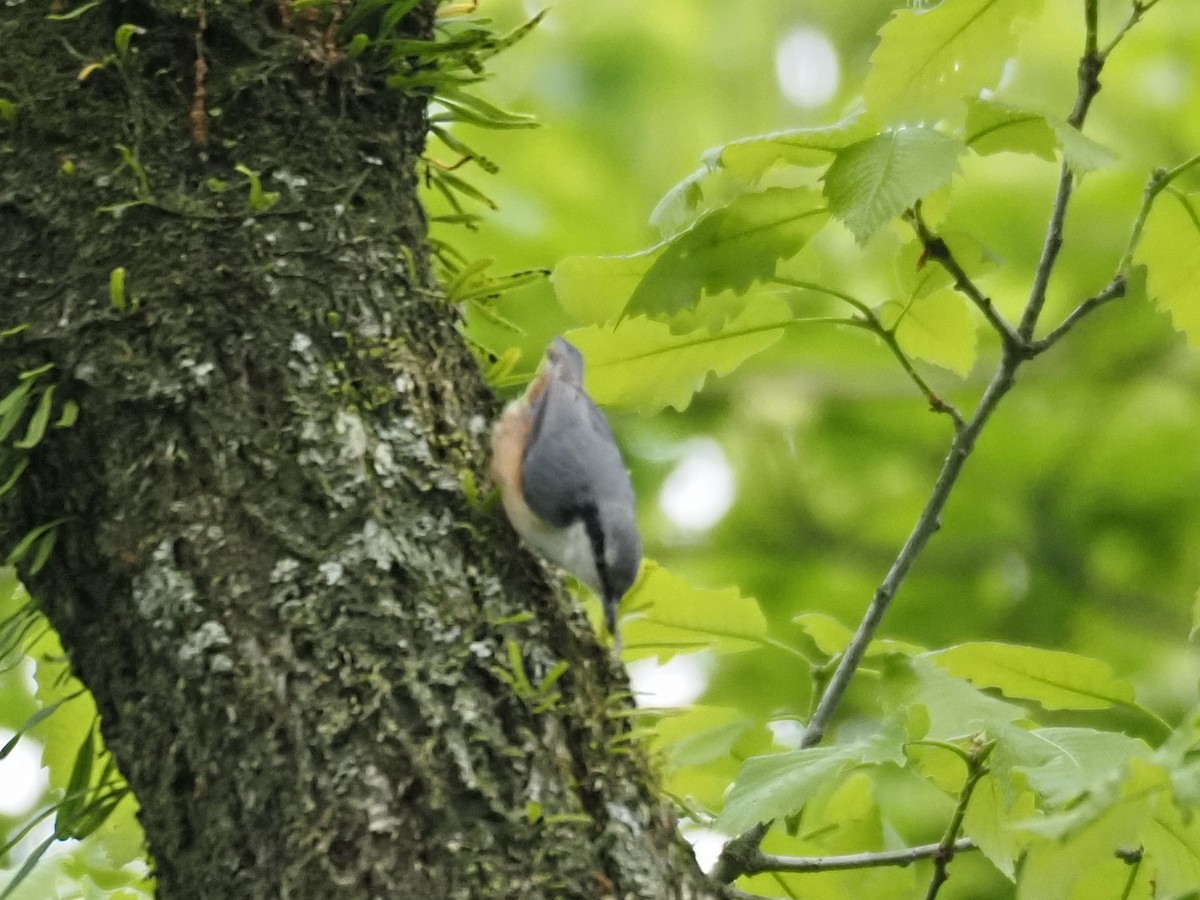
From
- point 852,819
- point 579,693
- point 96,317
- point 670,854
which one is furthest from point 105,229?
point 852,819

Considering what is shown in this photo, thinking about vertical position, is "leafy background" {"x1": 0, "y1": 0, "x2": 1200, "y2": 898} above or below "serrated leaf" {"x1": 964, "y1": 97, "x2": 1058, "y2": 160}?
above

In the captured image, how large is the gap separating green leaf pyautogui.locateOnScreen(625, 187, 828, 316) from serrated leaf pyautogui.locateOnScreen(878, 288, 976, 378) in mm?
309

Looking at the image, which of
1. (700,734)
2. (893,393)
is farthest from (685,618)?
(893,393)

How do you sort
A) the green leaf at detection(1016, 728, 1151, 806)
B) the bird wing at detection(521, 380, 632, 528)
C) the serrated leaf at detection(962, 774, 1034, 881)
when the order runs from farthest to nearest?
the bird wing at detection(521, 380, 632, 528) → the serrated leaf at detection(962, 774, 1034, 881) → the green leaf at detection(1016, 728, 1151, 806)

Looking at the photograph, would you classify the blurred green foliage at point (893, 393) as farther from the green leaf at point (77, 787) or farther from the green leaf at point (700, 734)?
the green leaf at point (77, 787)

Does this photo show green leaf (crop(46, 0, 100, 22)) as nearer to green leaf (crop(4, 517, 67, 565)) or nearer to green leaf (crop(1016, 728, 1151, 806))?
green leaf (crop(4, 517, 67, 565))

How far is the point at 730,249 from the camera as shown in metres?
1.44

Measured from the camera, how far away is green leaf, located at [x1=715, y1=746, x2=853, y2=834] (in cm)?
130

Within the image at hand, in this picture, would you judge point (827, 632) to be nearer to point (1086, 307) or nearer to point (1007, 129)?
point (1086, 307)

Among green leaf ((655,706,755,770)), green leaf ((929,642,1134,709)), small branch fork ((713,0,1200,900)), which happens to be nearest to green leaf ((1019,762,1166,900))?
small branch fork ((713,0,1200,900))

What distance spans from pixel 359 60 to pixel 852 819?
1263 mm

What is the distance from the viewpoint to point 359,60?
5.69 ft

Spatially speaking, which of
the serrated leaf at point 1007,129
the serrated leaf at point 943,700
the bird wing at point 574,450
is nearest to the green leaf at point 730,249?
the serrated leaf at point 1007,129

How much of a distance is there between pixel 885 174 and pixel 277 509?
749 millimetres
